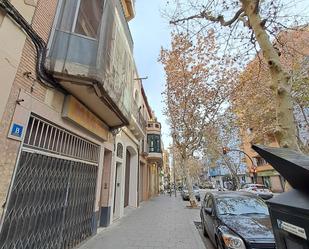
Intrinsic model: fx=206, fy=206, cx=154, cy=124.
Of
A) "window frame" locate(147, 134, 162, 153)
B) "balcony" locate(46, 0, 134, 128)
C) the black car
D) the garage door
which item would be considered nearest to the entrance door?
"window frame" locate(147, 134, 162, 153)

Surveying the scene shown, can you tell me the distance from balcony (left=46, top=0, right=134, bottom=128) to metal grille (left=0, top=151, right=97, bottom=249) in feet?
5.84

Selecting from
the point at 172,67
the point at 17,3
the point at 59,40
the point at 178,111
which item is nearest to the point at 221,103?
the point at 178,111

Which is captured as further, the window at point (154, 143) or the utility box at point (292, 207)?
the window at point (154, 143)

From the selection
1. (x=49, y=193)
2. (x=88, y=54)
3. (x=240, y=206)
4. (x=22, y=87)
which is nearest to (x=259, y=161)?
(x=240, y=206)

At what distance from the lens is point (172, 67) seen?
15.3 metres

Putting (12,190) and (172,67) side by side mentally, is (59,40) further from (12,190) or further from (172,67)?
(172,67)

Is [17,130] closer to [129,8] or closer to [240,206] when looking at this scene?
[240,206]

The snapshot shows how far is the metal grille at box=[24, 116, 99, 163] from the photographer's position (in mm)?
4152

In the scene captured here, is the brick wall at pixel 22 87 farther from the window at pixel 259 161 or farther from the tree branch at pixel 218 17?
the window at pixel 259 161

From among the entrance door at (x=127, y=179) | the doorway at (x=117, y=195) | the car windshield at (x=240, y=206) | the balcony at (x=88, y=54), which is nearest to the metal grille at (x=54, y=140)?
the balcony at (x=88, y=54)

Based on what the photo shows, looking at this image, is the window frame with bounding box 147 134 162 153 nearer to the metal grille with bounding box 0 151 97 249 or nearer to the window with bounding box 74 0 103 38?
the metal grille with bounding box 0 151 97 249

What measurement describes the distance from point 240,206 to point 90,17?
682cm

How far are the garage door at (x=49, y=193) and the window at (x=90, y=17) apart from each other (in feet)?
9.17

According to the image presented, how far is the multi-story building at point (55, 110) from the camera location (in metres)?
3.46
